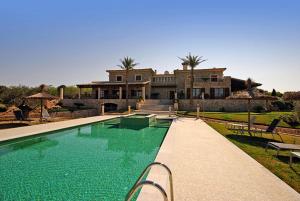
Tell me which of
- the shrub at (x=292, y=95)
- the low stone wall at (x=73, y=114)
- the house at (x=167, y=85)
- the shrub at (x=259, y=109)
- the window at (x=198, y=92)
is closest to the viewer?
the low stone wall at (x=73, y=114)

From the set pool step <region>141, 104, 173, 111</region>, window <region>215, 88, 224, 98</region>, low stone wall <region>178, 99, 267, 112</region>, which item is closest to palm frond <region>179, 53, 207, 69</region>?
low stone wall <region>178, 99, 267, 112</region>

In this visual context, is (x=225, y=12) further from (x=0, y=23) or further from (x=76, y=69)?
(x=76, y=69)

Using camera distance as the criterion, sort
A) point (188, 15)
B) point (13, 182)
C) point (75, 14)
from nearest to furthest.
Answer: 1. point (13, 182)
2. point (188, 15)
3. point (75, 14)

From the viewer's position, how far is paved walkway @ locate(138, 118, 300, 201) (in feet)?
13.7

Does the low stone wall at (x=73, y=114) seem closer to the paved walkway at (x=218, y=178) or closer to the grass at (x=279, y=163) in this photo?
the paved walkway at (x=218, y=178)

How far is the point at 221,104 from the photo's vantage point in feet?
102

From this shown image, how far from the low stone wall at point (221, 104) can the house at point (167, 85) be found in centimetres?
329

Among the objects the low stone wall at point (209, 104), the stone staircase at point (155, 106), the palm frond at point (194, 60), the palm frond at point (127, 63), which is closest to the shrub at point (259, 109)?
the low stone wall at point (209, 104)

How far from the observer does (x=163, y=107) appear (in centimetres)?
3136

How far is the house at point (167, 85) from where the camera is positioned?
116 ft

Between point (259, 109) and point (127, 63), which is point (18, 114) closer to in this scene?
point (127, 63)

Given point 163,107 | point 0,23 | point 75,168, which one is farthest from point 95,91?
point 75,168

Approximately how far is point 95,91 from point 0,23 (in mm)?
21990

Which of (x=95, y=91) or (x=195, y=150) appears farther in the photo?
(x=95, y=91)
